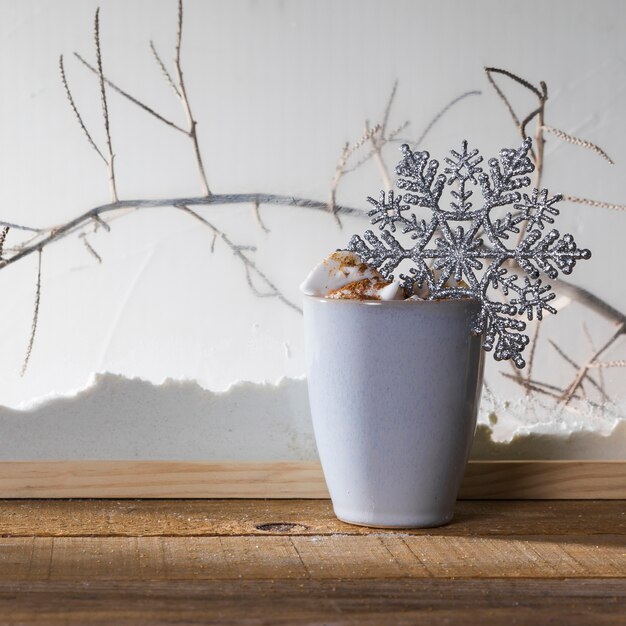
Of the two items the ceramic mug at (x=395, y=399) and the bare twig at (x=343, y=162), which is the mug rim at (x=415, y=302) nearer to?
the ceramic mug at (x=395, y=399)

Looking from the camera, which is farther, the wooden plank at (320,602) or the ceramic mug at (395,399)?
the ceramic mug at (395,399)

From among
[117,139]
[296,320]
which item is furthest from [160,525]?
[117,139]

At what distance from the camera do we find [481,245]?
2.78 feet

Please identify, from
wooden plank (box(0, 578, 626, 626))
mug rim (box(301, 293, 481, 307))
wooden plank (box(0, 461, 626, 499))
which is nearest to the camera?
wooden plank (box(0, 578, 626, 626))

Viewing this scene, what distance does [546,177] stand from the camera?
96 centimetres

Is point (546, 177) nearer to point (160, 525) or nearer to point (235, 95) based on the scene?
point (235, 95)

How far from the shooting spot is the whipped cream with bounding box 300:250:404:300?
835 millimetres

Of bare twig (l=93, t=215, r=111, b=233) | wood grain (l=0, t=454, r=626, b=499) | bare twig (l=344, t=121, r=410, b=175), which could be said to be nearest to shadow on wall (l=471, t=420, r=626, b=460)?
wood grain (l=0, t=454, r=626, b=499)

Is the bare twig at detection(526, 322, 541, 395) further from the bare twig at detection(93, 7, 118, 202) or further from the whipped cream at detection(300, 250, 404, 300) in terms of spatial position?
the bare twig at detection(93, 7, 118, 202)

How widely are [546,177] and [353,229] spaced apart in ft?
0.58

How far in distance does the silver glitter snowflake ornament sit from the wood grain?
0.52 ft

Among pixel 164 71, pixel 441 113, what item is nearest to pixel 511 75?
pixel 441 113

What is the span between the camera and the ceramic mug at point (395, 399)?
821 mm

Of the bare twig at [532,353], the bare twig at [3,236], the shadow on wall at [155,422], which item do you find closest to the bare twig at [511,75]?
the bare twig at [532,353]
